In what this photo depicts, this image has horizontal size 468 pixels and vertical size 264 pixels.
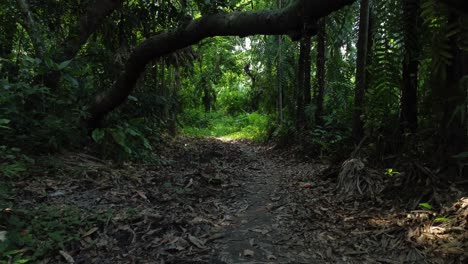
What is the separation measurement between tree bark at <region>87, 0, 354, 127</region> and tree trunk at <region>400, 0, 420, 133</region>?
1466 millimetres

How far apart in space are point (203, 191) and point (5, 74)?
3.41 meters

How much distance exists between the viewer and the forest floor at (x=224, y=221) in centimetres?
289

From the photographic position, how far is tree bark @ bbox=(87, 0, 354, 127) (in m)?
3.12

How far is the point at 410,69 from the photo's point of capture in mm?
4309

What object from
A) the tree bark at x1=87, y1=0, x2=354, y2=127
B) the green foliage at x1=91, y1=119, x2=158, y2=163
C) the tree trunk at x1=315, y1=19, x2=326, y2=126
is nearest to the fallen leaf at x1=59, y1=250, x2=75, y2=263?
the tree bark at x1=87, y1=0, x2=354, y2=127

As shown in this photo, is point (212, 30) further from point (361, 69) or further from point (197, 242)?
point (361, 69)

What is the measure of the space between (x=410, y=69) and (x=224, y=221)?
2932mm

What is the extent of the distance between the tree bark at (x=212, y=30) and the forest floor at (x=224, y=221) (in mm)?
1216

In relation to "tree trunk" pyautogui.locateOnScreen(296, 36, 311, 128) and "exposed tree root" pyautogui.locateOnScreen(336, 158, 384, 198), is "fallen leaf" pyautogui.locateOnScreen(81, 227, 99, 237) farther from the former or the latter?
"tree trunk" pyautogui.locateOnScreen(296, 36, 311, 128)

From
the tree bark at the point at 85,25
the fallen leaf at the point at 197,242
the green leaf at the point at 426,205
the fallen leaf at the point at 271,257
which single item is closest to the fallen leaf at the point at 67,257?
the fallen leaf at the point at 197,242

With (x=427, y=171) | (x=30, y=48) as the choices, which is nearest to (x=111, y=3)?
(x=30, y=48)

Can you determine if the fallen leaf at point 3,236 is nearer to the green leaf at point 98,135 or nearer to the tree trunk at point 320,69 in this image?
the green leaf at point 98,135

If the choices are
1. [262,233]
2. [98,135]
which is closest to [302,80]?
[98,135]

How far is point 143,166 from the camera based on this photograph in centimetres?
602
